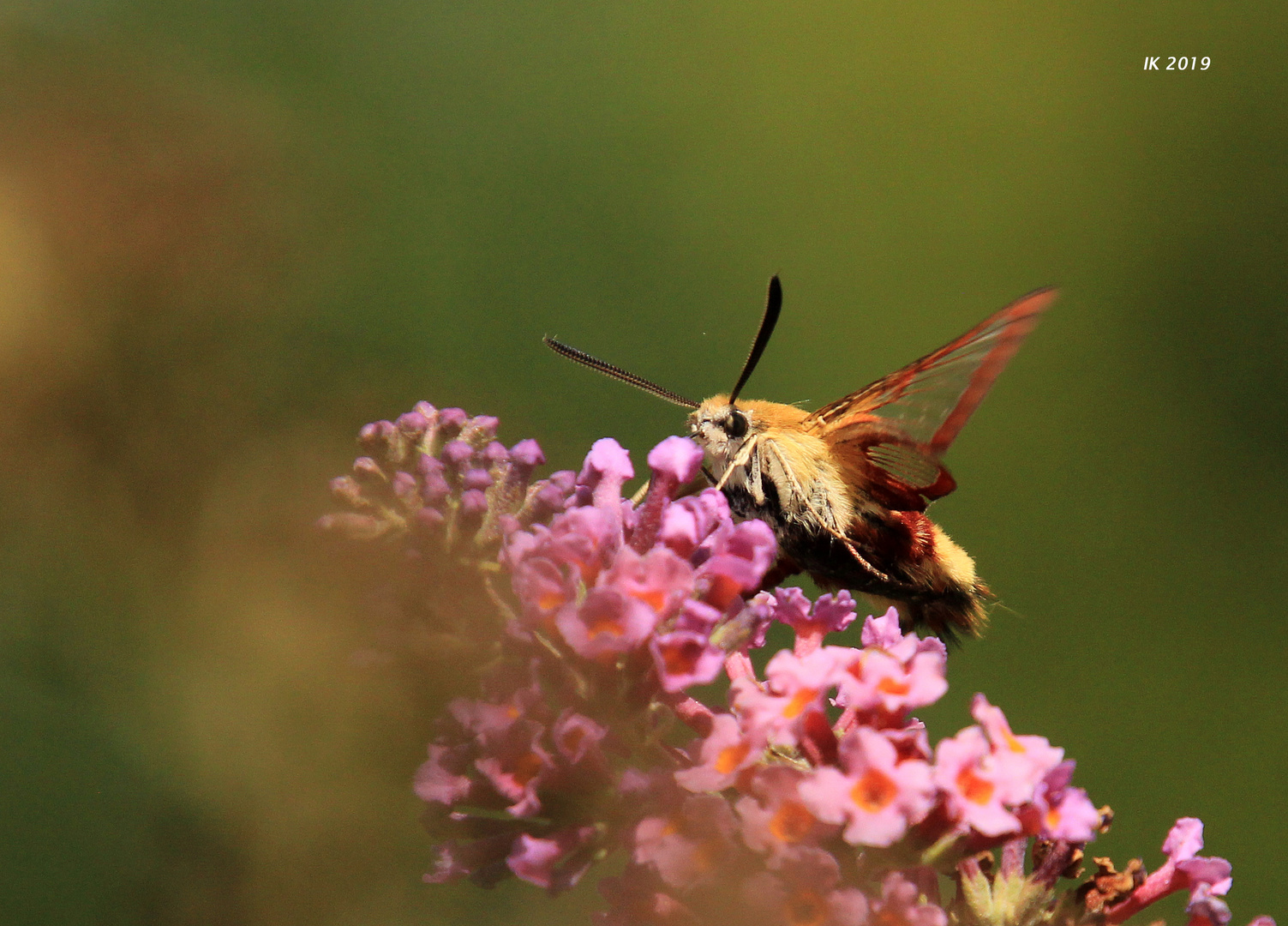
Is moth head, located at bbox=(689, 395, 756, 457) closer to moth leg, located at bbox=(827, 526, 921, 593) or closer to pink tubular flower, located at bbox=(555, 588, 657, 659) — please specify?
moth leg, located at bbox=(827, 526, 921, 593)

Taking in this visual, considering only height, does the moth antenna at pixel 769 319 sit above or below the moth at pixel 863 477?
above

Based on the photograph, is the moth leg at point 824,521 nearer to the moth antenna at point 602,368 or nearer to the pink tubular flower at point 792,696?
the moth antenna at point 602,368

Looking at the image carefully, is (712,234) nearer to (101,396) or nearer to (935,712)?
(935,712)

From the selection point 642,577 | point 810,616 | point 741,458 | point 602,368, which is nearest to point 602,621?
point 642,577

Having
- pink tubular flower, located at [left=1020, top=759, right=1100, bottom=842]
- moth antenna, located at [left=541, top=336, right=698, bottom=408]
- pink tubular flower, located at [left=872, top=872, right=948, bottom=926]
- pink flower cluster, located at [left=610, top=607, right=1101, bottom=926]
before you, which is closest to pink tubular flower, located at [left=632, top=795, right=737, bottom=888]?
pink flower cluster, located at [left=610, top=607, right=1101, bottom=926]

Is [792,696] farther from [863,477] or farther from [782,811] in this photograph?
[863,477]

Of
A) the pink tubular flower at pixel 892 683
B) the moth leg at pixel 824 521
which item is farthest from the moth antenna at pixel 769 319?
the pink tubular flower at pixel 892 683
